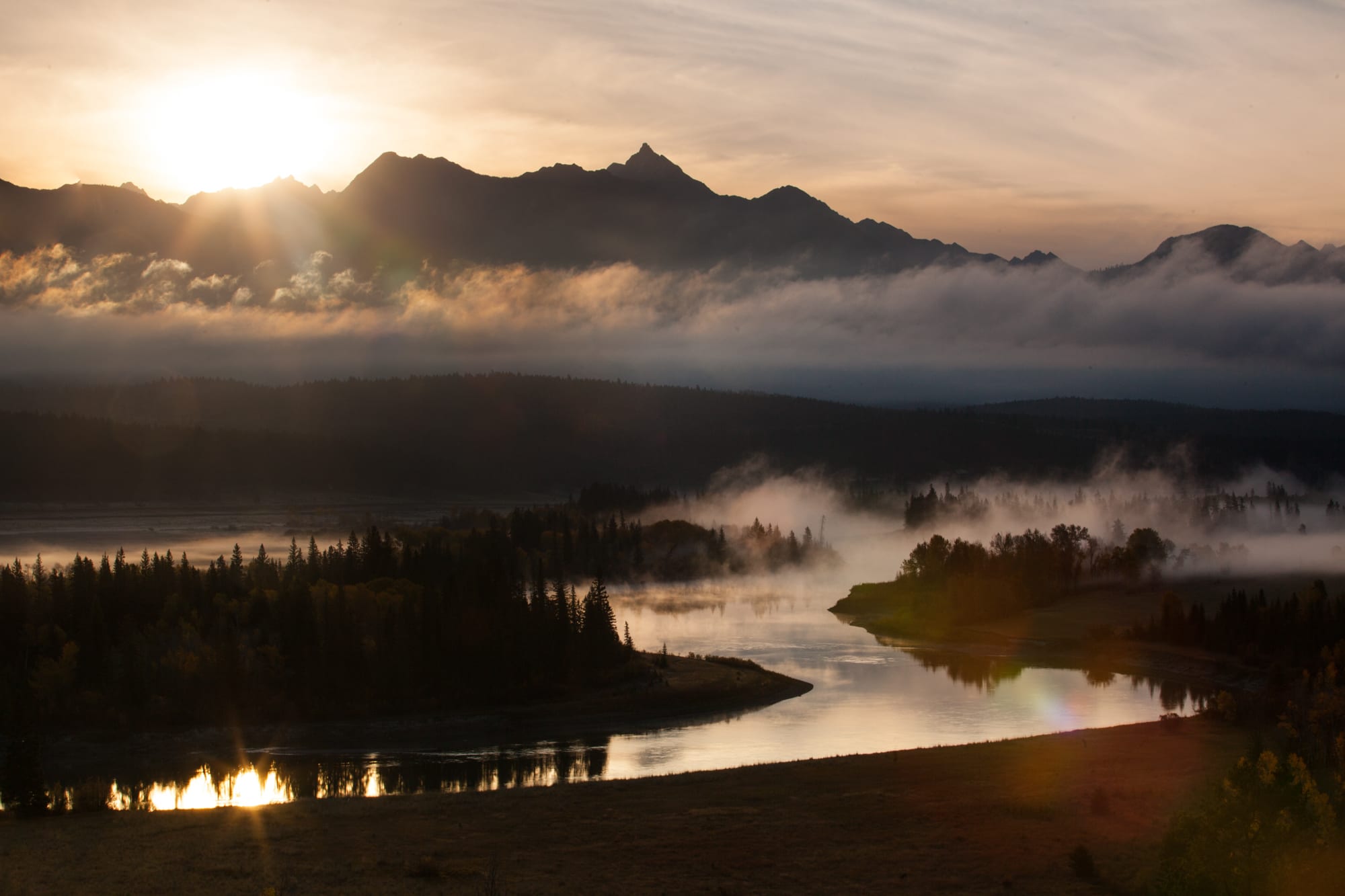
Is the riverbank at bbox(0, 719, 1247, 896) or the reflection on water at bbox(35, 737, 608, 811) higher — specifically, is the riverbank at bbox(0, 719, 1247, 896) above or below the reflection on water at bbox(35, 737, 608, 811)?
above

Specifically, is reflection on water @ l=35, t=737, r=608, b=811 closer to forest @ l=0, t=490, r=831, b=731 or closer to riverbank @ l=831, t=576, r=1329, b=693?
forest @ l=0, t=490, r=831, b=731

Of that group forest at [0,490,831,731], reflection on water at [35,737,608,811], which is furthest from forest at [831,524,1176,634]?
reflection on water at [35,737,608,811]

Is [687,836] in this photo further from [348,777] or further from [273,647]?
[273,647]

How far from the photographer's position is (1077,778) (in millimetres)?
60969

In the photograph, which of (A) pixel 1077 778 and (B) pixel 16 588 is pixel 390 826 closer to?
(A) pixel 1077 778

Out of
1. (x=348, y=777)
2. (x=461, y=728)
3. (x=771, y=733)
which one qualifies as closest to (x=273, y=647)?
(x=461, y=728)

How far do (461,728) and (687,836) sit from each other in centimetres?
4106

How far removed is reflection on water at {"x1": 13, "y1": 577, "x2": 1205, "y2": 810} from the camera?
2913 inches

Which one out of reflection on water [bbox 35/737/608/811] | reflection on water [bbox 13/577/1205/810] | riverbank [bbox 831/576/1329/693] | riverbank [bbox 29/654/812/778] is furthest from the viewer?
riverbank [bbox 831/576/1329/693]

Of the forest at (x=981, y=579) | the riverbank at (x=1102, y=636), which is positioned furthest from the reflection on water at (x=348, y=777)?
the forest at (x=981, y=579)

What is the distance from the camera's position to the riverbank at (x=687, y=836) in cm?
4572

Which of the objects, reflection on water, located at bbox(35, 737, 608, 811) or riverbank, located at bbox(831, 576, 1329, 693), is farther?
riverbank, located at bbox(831, 576, 1329, 693)

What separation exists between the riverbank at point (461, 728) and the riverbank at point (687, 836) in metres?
24.7

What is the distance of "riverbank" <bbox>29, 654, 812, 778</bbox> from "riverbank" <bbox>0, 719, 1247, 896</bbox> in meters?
24.7
